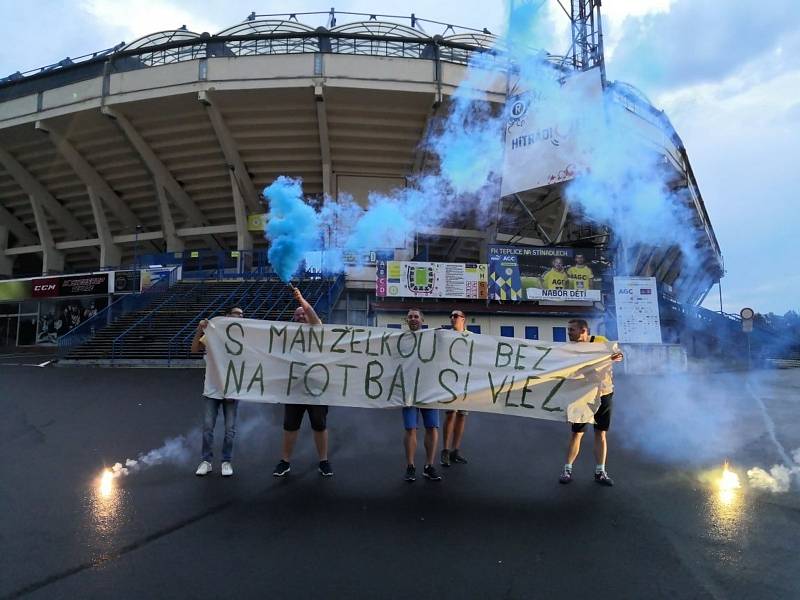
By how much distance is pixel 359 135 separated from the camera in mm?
22656

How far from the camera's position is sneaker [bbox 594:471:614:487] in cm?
482

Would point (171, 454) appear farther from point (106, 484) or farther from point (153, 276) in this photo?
point (153, 276)

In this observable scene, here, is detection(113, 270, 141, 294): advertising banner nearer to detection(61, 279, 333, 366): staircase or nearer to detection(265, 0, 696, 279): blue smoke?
detection(61, 279, 333, 366): staircase

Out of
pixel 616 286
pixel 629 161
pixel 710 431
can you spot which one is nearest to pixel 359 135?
pixel 629 161

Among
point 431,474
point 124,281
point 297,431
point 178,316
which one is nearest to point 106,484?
point 297,431

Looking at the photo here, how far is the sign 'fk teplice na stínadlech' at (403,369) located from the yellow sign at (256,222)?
2051 centimetres

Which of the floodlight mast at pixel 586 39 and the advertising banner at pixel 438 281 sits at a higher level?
the floodlight mast at pixel 586 39

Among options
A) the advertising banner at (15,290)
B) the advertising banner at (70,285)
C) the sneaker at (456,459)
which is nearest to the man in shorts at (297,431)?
the sneaker at (456,459)

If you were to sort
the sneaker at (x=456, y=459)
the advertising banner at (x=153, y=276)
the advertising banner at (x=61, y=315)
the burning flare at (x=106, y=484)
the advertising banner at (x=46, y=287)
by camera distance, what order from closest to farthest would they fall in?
1. the burning flare at (x=106, y=484)
2. the sneaker at (x=456, y=459)
3. the advertising banner at (x=153, y=276)
4. the advertising banner at (x=61, y=315)
5. the advertising banner at (x=46, y=287)

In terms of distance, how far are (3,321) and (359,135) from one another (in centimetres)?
2289

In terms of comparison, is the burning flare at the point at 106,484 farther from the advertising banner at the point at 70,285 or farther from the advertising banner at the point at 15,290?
→ the advertising banner at the point at 15,290

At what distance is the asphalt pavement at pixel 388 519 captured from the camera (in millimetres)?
2990

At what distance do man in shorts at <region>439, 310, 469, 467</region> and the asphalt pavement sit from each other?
0.66ft

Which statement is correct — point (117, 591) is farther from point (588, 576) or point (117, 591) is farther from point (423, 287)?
point (423, 287)
